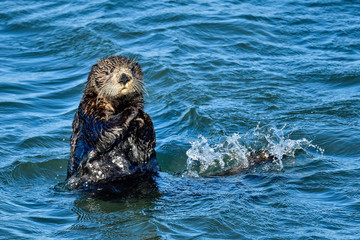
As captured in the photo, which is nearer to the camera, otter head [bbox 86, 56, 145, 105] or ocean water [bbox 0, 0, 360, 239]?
ocean water [bbox 0, 0, 360, 239]

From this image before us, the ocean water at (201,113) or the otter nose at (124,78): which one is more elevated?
the otter nose at (124,78)

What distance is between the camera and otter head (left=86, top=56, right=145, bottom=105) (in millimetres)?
5430

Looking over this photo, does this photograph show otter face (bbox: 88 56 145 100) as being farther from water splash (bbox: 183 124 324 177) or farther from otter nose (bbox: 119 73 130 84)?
water splash (bbox: 183 124 324 177)

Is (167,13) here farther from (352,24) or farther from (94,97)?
(94,97)

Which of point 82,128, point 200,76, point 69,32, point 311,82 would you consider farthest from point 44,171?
point 69,32

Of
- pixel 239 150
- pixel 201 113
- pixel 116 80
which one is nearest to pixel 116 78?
pixel 116 80

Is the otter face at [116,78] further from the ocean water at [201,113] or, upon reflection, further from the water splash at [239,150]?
the water splash at [239,150]

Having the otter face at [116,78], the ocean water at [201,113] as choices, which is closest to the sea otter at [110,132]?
the otter face at [116,78]

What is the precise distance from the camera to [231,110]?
8195 millimetres

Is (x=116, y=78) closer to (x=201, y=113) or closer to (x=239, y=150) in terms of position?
(x=239, y=150)

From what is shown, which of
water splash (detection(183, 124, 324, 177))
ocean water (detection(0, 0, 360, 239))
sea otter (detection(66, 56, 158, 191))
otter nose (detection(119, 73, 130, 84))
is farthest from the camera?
water splash (detection(183, 124, 324, 177))

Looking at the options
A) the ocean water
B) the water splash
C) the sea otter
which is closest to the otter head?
the sea otter

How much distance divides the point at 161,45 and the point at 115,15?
201cm

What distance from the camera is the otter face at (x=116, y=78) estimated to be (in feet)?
17.8
